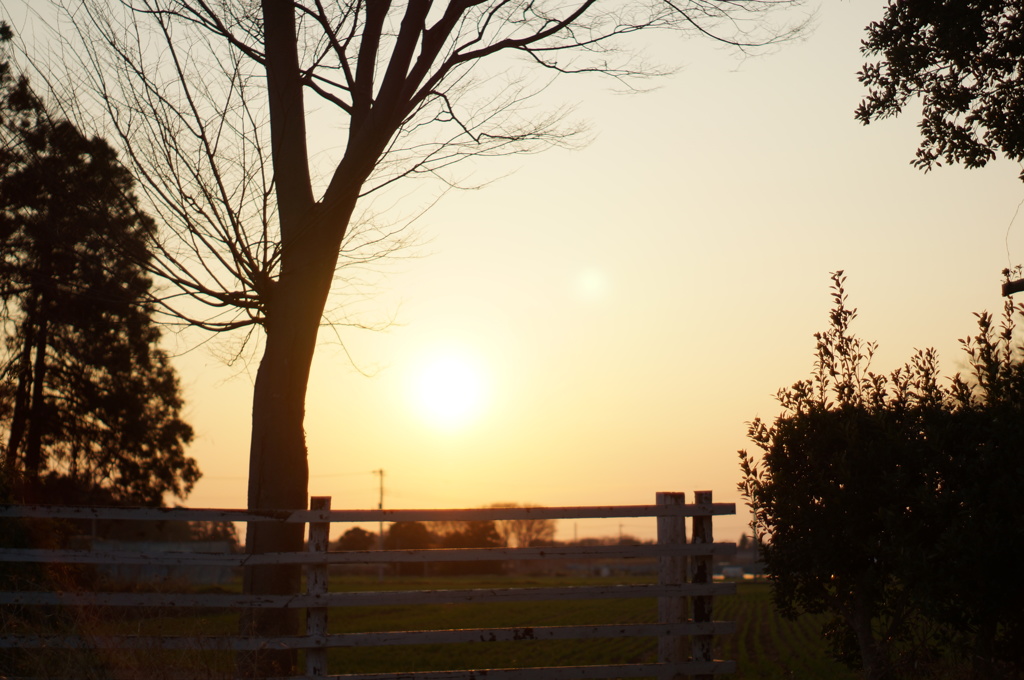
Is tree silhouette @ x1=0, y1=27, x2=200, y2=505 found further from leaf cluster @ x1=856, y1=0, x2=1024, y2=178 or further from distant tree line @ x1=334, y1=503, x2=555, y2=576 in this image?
distant tree line @ x1=334, y1=503, x2=555, y2=576

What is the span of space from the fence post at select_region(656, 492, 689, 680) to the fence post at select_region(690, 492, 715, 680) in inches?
4.1

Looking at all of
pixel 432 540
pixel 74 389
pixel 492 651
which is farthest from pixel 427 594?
pixel 432 540

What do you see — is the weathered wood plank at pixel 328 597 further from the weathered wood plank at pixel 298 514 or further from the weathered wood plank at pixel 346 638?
the weathered wood plank at pixel 298 514

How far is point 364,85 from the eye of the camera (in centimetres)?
1014

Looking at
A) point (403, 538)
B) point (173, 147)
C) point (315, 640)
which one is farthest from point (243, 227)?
point (403, 538)

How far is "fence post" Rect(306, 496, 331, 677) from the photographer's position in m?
7.21

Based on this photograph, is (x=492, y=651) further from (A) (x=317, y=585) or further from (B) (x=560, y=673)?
(A) (x=317, y=585)

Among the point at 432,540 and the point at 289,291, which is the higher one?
the point at 289,291

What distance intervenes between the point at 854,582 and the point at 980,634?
1015 millimetres

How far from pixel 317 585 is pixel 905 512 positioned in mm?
4722

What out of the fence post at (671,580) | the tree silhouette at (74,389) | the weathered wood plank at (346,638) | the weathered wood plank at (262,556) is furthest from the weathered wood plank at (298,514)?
the tree silhouette at (74,389)

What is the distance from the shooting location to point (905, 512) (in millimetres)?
7453

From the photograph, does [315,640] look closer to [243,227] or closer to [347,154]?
[243,227]

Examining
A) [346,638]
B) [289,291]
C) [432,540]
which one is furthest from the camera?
[432,540]
